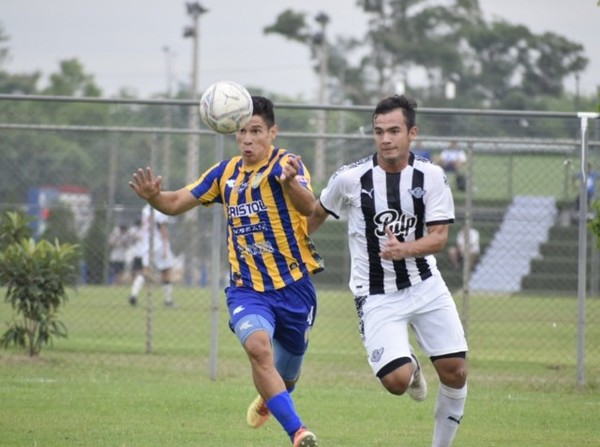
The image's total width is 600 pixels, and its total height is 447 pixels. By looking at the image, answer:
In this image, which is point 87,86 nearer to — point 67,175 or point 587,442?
point 67,175

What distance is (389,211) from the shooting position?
762 centimetres

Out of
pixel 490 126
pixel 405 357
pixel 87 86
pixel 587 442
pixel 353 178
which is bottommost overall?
pixel 587 442

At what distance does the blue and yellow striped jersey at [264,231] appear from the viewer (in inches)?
321

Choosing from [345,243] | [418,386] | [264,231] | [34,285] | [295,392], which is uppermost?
[264,231]

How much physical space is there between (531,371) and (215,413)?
5.02m

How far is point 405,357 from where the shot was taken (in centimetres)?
748

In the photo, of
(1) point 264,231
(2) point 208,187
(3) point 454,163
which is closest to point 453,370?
(1) point 264,231

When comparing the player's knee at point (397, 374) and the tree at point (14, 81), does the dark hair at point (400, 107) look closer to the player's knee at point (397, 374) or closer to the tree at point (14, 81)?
the player's knee at point (397, 374)

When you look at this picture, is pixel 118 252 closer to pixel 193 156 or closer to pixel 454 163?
pixel 454 163

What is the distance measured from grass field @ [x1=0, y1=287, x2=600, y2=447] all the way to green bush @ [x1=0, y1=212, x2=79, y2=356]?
321 millimetres

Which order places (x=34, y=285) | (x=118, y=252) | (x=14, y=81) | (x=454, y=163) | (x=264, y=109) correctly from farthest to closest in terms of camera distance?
(x=14, y=81) → (x=118, y=252) → (x=454, y=163) → (x=34, y=285) → (x=264, y=109)

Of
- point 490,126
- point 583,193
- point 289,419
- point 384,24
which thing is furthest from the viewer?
point 384,24

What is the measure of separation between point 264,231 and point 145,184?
2.96 ft

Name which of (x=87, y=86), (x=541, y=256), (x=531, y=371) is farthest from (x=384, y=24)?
(x=531, y=371)
